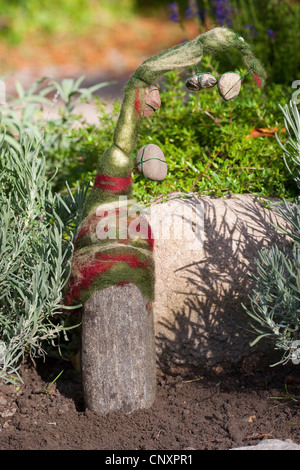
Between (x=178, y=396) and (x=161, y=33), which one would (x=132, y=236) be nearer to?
(x=178, y=396)

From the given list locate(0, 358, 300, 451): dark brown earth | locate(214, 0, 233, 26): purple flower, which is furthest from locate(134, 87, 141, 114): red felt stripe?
locate(214, 0, 233, 26): purple flower

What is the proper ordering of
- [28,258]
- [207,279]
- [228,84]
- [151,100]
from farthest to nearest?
[207,279] → [28,258] → [151,100] → [228,84]

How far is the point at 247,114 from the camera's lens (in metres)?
3.26

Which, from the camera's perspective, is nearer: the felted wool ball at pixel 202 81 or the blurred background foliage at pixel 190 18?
the felted wool ball at pixel 202 81

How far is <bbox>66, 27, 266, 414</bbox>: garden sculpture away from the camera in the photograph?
2184 millimetres

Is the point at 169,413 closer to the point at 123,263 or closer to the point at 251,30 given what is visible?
the point at 123,263

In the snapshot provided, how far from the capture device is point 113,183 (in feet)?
7.37

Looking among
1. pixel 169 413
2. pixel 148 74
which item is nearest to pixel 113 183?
pixel 148 74

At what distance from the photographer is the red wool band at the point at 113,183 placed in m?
2.24

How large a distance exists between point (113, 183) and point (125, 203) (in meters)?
0.09

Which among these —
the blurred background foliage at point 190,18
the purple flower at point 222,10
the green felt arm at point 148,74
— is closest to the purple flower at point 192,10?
the blurred background foliage at point 190,18

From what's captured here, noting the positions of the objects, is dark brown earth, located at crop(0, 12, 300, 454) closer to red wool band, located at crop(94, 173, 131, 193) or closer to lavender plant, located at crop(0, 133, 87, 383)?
lavender plant, located at crop(0, 133, 87, 383)

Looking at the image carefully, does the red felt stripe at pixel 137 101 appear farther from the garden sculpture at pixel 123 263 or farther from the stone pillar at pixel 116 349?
the stone pillar at pixel 116 349
